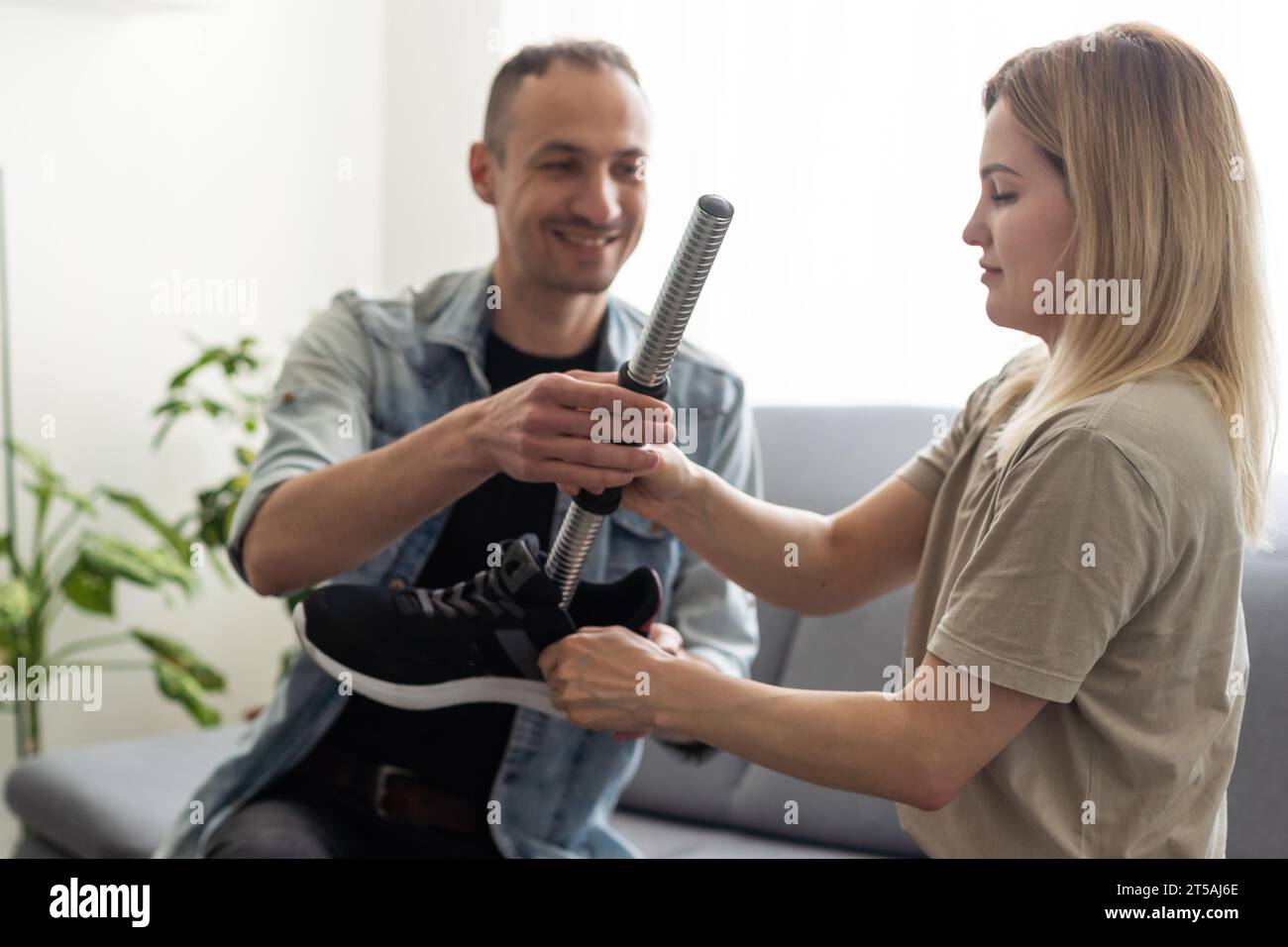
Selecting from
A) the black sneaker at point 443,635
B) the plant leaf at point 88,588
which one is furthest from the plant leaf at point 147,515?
the black sneaker at point 443,635

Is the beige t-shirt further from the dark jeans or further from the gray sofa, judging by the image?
the gray sofa

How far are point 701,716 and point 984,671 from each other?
10.0 inches

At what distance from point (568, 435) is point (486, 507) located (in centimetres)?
41

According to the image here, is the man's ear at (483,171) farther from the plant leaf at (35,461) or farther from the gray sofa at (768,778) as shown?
the plant leaf at (35,461)

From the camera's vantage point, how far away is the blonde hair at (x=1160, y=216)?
95cm

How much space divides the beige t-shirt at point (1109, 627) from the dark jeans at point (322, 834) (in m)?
0.60

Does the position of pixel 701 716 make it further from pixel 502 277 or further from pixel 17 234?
pixel 17 234

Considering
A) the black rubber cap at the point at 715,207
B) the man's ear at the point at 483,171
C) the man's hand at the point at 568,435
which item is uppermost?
the man's ear at the point at 483,171

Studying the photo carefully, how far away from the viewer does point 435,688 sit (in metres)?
1.17

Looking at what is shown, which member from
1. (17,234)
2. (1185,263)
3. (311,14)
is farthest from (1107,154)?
(311,14)

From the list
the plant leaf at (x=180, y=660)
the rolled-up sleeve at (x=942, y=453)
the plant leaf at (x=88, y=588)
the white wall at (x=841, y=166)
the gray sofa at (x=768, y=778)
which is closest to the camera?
the rolled-up sleeve at (x=942, y=453)

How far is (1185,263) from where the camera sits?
958 mm

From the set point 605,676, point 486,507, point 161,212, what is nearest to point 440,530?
point 486,507

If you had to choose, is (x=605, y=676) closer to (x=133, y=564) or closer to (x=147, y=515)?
(x=133, y=564)
